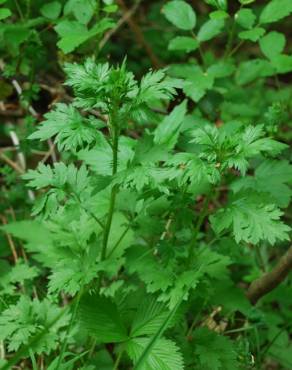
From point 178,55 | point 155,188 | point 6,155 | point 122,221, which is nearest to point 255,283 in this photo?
point 122,221

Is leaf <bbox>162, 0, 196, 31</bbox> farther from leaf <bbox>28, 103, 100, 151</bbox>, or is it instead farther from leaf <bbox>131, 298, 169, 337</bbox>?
leaf <bbox>131, 298, 169, 337</bbox>

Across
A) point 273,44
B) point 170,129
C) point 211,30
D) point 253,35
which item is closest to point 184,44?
point 211,30

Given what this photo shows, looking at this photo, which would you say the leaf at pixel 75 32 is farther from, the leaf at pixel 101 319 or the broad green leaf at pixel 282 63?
the leaf at pixel 101 319

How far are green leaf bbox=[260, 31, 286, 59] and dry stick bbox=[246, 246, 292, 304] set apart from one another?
981 millimetres

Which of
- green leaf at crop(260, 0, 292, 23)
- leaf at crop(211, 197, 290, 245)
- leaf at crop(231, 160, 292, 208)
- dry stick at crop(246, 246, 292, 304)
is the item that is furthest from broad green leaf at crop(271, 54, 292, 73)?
leaf at crop(211, 197, 290, 245)

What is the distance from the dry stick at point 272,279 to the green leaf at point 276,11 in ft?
3.06

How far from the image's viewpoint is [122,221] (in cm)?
203

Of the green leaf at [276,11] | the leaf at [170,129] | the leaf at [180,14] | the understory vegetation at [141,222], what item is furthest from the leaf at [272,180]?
the leaf at [180,14]

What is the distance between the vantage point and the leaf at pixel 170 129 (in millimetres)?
1813

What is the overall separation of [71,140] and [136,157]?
189 mm

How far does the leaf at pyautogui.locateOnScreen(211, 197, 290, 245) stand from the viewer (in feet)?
5.08

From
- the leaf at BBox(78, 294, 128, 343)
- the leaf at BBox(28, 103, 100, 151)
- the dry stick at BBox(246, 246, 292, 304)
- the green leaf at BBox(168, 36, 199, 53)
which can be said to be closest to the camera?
the leaf at BBox(28, 103, 100, 151)

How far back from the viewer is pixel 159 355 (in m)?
1.60

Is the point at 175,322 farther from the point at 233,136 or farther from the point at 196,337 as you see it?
the point at 233,136
